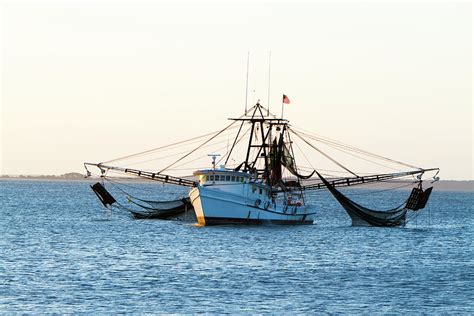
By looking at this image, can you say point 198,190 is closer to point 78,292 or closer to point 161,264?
point 161,264

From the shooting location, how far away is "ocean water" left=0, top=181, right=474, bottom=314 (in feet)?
155

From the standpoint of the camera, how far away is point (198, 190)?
287 ft

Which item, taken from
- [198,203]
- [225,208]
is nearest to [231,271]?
[225,208]

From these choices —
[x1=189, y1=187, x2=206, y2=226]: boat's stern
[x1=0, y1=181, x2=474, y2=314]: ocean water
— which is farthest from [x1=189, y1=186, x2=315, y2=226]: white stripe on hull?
[x1=0, y1=181, x2=474, y2=314]: ocean water

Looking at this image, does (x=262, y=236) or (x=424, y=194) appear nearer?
(x=262, y=236)

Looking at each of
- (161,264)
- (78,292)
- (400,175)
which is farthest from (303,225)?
(78,292)

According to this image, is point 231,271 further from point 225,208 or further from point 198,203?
point 198,203

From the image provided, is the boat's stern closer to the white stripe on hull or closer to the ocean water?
the white stripe on hull

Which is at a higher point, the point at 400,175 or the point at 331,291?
the point at 400,175

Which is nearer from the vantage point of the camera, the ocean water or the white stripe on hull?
the ocean water

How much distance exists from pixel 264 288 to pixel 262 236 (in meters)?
31.7

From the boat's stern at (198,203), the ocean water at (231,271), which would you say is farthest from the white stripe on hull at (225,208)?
the ocean water at (231,271)

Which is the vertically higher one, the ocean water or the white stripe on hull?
the white stripe on hull

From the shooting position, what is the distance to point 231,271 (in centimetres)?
5947
